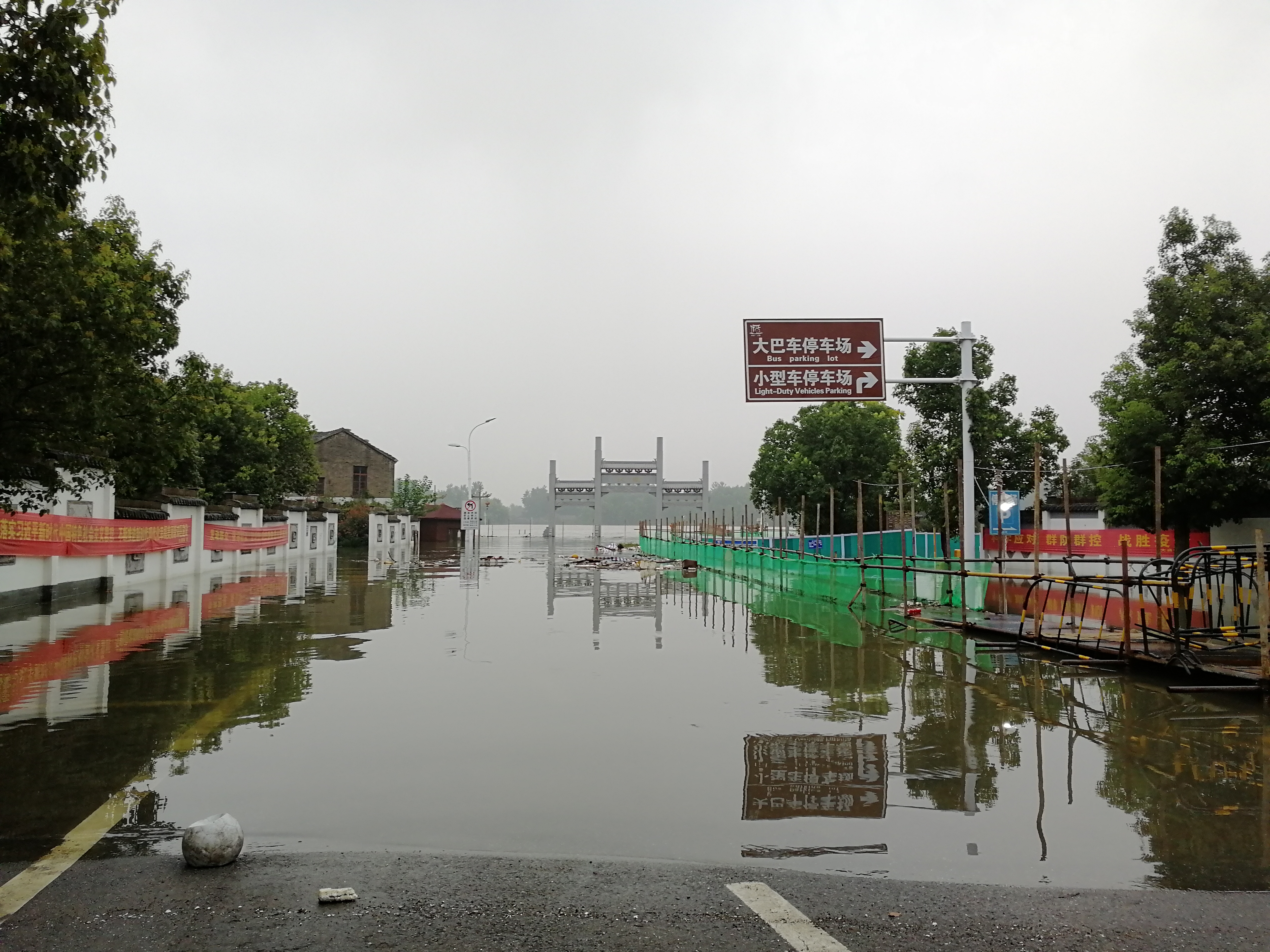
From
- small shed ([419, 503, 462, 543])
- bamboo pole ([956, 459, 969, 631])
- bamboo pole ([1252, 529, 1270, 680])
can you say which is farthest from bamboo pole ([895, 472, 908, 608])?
small shed ([419, 503, 462, 543])

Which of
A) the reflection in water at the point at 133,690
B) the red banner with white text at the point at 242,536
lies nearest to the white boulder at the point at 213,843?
the reflection in water at the point at 133,690

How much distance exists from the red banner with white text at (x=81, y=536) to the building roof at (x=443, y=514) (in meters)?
40.1

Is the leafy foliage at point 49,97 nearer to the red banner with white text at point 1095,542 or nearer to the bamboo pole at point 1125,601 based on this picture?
the bamboo pole at point 1125,601

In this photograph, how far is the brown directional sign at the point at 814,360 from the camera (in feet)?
51.5

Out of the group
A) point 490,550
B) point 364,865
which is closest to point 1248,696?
point 364,865

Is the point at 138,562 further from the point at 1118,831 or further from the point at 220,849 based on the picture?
the point at 1118,831

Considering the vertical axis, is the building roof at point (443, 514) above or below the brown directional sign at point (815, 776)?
above

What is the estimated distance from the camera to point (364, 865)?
423cm

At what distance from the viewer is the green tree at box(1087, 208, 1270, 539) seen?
63.8 ft

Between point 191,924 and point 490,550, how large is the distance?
174 ft

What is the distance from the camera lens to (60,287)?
8867 millimetres

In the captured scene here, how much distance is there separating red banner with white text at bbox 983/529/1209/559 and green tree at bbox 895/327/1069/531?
6.63 feet

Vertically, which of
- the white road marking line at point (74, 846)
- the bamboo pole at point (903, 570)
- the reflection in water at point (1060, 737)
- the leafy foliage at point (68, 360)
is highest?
the leafy foliage at point (68, 360)

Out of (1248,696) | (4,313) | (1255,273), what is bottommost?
(1248,696)
